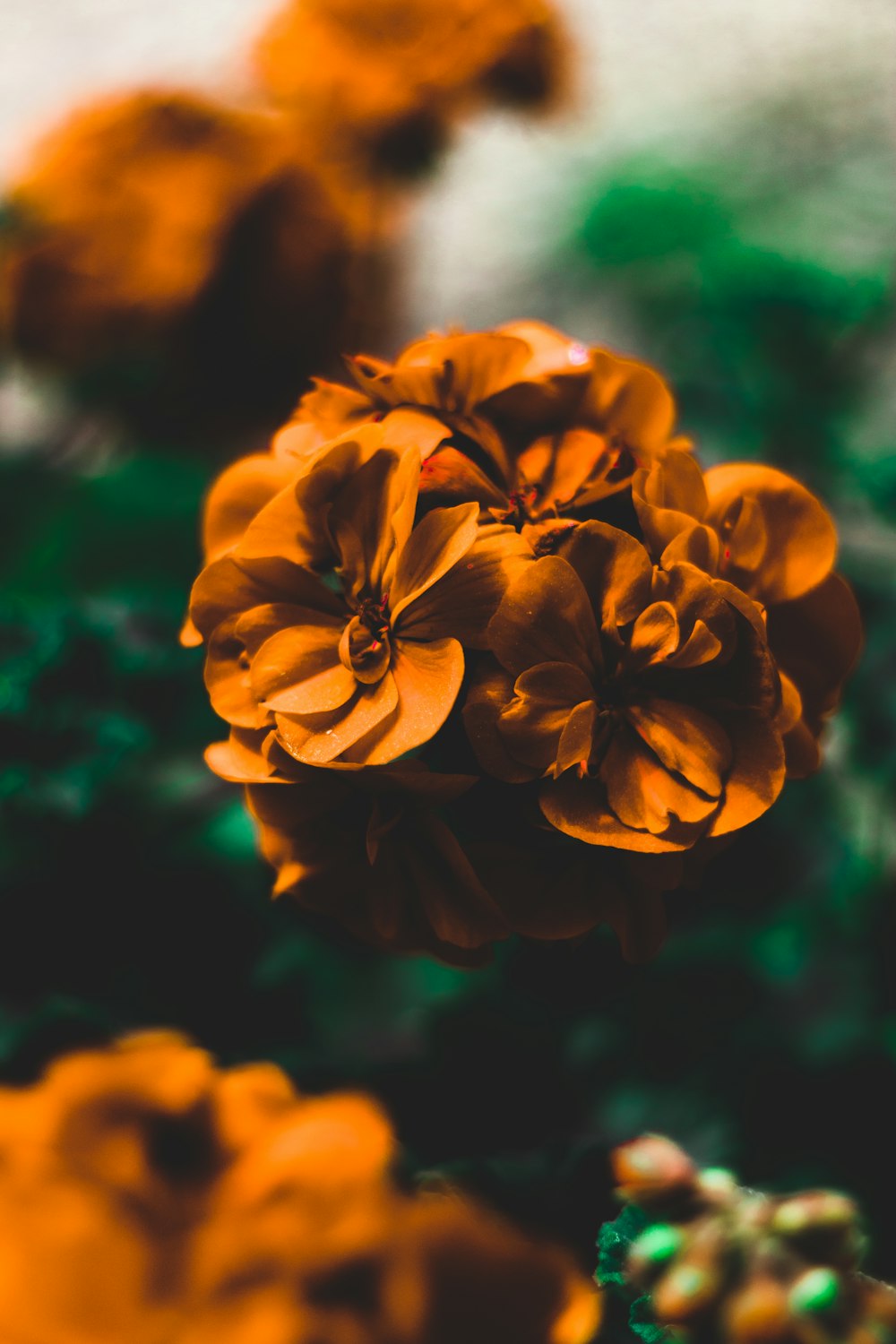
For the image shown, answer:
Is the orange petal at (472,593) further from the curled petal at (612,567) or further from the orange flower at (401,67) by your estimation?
the orange flower at (401,67)

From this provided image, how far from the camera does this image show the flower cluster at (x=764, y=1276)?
0.30 m

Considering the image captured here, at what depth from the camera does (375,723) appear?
12.7 inches

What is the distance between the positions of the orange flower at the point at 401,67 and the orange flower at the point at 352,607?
1.96ft

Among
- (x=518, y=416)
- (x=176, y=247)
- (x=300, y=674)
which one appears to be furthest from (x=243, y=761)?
(x=176, y=247)

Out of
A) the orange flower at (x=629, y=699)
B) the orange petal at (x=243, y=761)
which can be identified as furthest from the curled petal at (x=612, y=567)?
→ the orange petal at (x=243, y=761)

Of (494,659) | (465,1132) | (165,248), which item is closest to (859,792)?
(465,1132)

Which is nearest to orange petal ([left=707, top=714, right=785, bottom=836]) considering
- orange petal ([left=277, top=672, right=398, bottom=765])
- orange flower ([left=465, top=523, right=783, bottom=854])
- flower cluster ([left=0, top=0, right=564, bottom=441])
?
orange flower ([left=465, top=523, right=783, bottom=854])

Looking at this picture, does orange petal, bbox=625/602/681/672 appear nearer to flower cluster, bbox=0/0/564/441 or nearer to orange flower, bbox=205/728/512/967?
orange flower, bbox=205/728/512/967

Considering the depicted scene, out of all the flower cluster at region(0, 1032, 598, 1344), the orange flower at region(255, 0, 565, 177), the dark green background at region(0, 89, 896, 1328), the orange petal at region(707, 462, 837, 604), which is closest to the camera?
the flower cluster at region(0, 1032, 598, 1344)

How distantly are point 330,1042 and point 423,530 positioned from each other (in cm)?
34

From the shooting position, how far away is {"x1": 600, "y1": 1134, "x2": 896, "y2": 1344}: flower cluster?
0.98 feet

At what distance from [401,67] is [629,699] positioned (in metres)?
0.68

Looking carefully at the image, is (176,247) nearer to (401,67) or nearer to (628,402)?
(401,67)

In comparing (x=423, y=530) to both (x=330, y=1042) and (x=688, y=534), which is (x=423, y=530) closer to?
(x=688, y=534)
